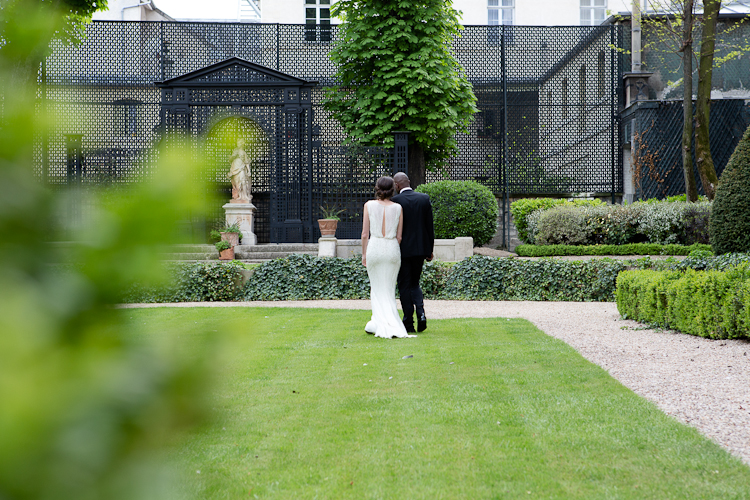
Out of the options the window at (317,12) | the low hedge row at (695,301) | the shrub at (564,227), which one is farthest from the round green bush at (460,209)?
the window at (317,12)

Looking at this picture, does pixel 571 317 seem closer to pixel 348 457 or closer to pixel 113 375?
pixel 348 457

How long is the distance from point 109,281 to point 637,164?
20.4 metres

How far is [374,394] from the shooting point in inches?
161

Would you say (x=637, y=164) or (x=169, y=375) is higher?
(x=637, y=164)

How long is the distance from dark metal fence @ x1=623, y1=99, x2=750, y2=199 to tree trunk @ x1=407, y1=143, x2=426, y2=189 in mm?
6568

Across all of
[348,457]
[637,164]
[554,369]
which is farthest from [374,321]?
[637,164]

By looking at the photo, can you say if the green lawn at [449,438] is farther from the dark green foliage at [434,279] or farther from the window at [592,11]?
the window at [592,11]

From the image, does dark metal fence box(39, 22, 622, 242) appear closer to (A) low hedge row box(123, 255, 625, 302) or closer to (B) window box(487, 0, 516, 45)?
(A) low hedge row box(123, 255, 625, 302)

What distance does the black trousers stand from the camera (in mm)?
6879

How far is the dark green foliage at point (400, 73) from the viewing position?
17.5 metres

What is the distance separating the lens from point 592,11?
3008 centimetres

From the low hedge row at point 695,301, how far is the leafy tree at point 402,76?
34.4 ft

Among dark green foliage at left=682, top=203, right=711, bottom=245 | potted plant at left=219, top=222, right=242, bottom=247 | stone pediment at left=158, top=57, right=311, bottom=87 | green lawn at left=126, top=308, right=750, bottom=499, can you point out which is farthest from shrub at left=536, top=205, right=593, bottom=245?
green lawn at left=126, top=308, right=750, bottom=499

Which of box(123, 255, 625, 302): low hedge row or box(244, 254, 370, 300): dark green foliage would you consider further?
box(244, 254, 370, 300): dark green foliage
